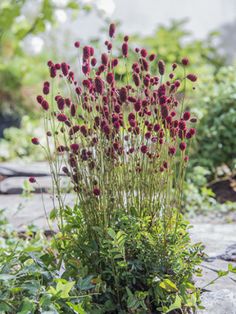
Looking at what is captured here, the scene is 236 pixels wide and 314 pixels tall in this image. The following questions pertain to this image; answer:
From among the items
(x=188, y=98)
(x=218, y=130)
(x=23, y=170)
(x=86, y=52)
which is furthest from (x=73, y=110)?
(x=188, y=98)

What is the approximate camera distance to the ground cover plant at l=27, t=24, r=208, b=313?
6.20ft

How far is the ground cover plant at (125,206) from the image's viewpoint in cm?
Result: 189

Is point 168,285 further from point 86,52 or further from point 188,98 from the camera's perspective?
point 188,98

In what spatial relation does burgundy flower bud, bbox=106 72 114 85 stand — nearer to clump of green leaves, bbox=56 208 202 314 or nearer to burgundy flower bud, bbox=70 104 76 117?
burgundy flower bud, bbox=70 104 76 117

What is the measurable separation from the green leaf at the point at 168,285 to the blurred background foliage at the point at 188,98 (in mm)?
814

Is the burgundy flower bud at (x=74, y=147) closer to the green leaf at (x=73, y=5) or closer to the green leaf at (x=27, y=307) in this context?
the green leaf at (x=27, y=307)

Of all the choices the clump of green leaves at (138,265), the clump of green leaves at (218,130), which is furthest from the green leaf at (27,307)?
the clump of green leaves at (218,130)

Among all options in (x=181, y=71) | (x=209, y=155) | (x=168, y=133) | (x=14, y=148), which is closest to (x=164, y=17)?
(x=181, y=71)

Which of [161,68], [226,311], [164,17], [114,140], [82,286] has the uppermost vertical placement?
[164,17]

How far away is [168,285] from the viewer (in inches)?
71.9

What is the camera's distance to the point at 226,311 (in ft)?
6.39

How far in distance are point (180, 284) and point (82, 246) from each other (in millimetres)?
338

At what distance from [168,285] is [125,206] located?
0.39 m

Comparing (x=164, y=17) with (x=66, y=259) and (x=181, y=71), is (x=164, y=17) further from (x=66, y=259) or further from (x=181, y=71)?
(x=66, y=259)
